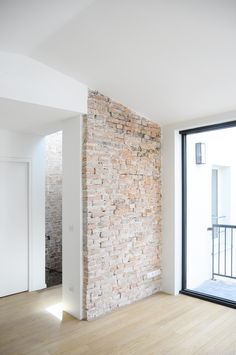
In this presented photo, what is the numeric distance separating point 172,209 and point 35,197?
2095 mm

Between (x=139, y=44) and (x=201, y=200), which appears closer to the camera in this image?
(x=139, y=44)

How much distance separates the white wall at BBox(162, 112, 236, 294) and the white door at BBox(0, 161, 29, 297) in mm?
2115

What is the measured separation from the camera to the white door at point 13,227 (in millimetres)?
4059

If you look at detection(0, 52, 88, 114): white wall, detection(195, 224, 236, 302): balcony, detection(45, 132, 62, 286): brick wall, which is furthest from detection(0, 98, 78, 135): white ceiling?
detection(195, 224, 236, 302): balcony

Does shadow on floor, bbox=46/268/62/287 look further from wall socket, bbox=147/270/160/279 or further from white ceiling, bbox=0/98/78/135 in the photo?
white ceiling, bbox=0/98/78/135

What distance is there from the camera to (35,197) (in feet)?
14.3

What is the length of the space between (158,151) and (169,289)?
2.04 meters

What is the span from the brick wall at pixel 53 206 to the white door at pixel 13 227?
1185 millimetres

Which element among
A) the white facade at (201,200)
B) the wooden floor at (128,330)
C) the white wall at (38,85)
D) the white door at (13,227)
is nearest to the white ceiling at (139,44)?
the white wall at (38,85)

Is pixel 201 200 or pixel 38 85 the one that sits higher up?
pixel 38 85

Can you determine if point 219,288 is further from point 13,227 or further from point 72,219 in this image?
point 13,227

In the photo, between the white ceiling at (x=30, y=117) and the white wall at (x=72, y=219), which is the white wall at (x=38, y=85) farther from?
the white wall at (x=72, y=219)

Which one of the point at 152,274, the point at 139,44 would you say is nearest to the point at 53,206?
the point at 152,274

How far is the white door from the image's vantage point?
4.06m
